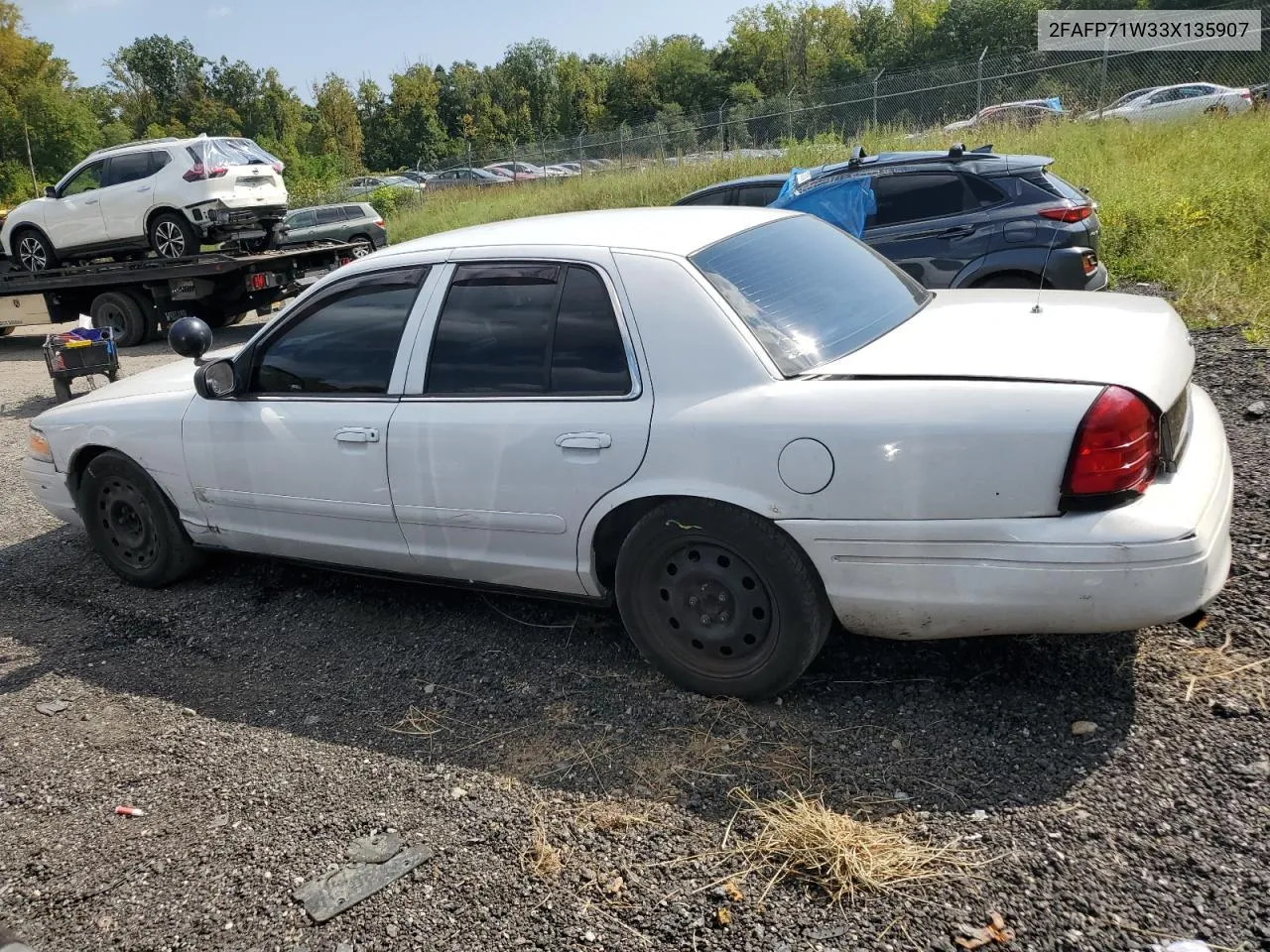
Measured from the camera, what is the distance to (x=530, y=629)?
398 centimetres

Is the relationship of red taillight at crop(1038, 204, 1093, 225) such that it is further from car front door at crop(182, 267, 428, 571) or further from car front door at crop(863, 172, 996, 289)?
car front door at crop(182, 267, 428, 571)

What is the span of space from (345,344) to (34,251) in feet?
42.1

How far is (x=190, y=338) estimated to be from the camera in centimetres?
447

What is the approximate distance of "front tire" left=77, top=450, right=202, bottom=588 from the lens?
460 centimetres

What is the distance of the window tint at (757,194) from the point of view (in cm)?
962

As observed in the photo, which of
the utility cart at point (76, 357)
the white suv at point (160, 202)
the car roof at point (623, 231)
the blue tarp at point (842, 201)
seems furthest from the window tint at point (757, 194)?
the white suv at point (160, 202)

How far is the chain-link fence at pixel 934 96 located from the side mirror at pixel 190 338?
52.8 feet

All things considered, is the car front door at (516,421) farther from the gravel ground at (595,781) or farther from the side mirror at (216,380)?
the side mirror at (216,380)

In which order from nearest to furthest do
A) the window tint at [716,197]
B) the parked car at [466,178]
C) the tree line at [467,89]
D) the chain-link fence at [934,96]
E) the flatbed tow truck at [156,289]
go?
the window tint at [716,197]
the flatbed tow truck at [156,289]
the chain-link fence at [934,96]
the parked car at [466,178]
the tree line at [467,89]

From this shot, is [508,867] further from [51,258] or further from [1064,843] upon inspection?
[51,258]

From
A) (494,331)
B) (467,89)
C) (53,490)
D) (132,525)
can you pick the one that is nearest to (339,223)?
(53,490)

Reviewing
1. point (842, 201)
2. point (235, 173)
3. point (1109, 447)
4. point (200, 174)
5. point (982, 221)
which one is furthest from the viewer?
point (235, 173)

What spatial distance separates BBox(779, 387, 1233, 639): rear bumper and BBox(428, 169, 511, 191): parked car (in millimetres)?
26754

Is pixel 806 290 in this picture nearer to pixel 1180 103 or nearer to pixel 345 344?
pixel 345 344
